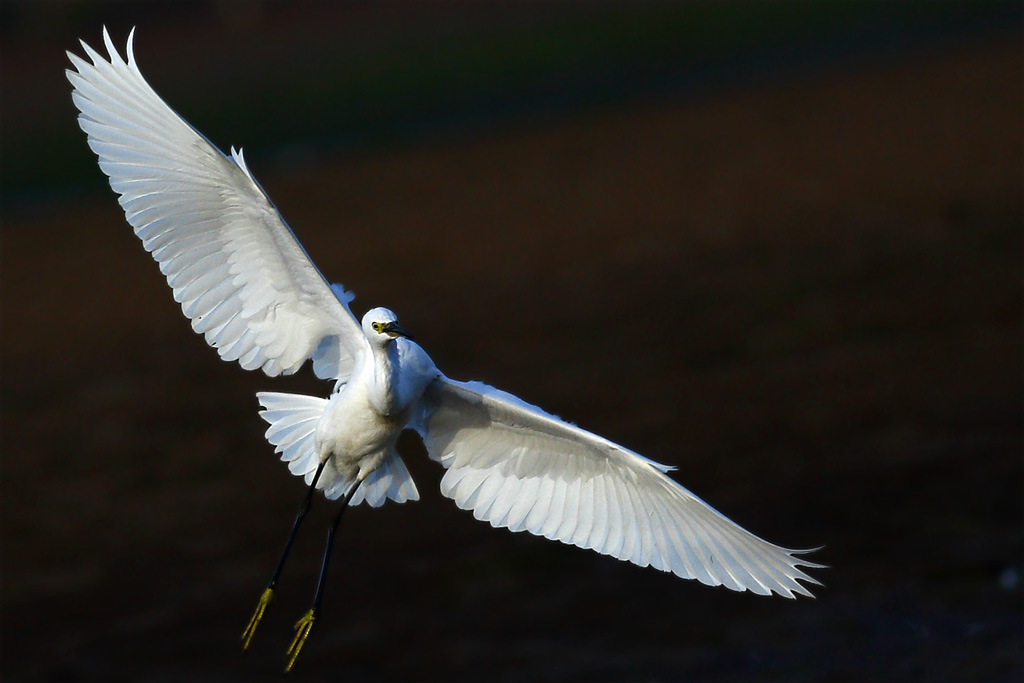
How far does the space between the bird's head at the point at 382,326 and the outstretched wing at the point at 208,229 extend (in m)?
0.47

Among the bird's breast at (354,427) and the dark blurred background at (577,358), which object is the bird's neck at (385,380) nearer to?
the bird's breast at (354,427)

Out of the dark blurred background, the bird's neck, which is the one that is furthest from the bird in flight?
the dark blurred background

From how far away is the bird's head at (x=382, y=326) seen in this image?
7.00 m

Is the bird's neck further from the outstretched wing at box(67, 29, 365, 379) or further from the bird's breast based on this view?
the outstretched wing at box(67, 29, 365, 379)

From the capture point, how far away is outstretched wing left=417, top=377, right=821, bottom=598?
7.30 meters

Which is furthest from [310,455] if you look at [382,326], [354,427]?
[382,326]

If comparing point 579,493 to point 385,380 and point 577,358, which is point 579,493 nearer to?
point 385,380

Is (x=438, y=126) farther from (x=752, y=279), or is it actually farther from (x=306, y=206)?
(x=752, y=279)

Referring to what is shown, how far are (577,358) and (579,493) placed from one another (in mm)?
8252

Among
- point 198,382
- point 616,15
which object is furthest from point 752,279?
point 616,15

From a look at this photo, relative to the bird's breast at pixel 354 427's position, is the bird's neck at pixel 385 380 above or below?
above

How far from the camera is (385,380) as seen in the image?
738 centimetres

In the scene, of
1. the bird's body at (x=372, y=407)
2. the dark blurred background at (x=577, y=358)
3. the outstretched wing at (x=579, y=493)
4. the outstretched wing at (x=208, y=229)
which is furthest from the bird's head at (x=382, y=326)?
the dark blurred background at (x=577, y=358)

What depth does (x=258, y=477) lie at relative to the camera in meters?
14.0
